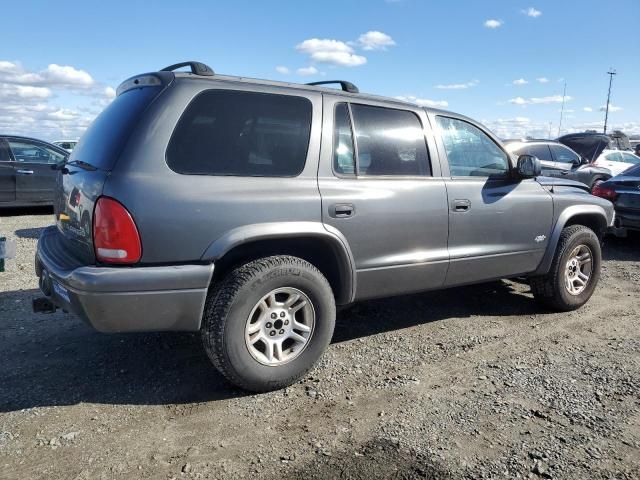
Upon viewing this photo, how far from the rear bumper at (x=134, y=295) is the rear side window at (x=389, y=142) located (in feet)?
4.56

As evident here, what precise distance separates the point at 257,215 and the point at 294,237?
297mm

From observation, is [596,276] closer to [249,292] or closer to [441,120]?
[441,120]

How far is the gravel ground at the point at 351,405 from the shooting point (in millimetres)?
2580

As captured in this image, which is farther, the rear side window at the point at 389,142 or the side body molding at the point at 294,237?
the rear side window at the point at 389,142

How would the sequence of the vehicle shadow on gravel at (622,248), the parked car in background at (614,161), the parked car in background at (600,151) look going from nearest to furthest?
the vehicle shadow on gravel at (622,248)
the parked car in background at (614,161)
the parked car in background at (600,151)

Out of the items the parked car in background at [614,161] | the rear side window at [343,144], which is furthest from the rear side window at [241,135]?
the parked car in background at [614,161]

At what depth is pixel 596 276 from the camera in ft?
16.8

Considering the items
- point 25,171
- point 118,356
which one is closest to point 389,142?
point 118,356

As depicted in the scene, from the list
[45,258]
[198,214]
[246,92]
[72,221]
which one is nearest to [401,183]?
[246,92]

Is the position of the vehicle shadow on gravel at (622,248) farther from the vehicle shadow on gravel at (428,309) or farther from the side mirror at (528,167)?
the side mirror at (528,167)

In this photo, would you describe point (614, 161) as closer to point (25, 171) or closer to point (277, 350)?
point (277, 350)

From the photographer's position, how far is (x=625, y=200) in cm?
795

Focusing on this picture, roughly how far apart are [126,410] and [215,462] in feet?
2.62

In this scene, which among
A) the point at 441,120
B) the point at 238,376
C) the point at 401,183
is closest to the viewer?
the point at 238,376
